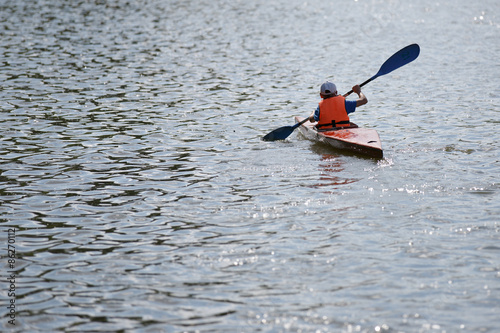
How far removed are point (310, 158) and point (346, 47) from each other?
1744 cm

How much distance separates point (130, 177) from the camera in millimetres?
11219

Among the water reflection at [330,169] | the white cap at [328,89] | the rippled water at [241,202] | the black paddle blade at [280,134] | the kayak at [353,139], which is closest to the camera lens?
the rippled water at [241,202]

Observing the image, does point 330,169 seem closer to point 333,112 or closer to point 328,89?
point 333,112

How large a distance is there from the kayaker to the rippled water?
2.10ft

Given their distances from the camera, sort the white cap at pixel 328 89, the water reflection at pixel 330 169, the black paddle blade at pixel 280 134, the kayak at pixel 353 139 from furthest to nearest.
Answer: the black paddle blade at pixel 280 134, the white cap at pixel 328 89, the kayak at pixel 353 139, the water reflection at pixel 330 169

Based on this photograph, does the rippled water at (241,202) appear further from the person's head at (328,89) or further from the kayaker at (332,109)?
the person's head at (328,89)

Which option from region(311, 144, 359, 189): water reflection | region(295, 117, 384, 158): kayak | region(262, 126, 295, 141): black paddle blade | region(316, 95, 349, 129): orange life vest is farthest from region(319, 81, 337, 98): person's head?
region(262, 126, 295, 141): black paddle blade

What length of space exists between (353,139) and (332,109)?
1.23 m

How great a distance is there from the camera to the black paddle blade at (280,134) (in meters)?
13.9

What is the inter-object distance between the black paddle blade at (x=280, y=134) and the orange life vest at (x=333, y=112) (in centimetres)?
88

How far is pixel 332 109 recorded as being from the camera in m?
13.1

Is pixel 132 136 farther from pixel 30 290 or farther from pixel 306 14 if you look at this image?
pixel 306 14

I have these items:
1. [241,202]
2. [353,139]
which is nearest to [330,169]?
[353,139]

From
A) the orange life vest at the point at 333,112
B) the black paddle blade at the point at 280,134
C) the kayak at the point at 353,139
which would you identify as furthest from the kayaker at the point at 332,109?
the black paddle blade at the point at 280,134
